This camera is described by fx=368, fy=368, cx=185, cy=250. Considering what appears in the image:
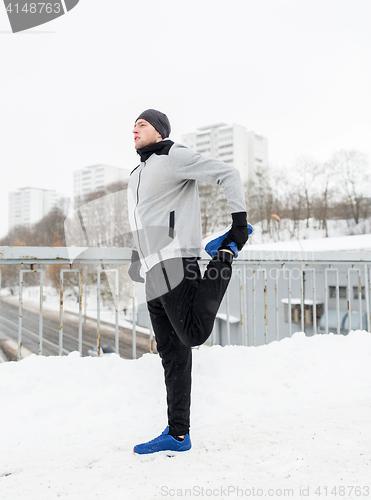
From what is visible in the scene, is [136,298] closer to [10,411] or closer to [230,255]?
[10,411]

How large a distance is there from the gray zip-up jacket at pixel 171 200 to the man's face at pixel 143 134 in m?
0.10

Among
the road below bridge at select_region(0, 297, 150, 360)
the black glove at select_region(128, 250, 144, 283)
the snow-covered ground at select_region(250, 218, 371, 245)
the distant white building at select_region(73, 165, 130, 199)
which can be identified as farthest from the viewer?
the distant white building at select_region(73, 165, 130, 199)

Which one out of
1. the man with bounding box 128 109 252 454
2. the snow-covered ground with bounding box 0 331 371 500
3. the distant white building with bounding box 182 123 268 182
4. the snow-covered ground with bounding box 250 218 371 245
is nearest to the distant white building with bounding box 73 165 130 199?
the distant white building with bounding box 182 123 268 182

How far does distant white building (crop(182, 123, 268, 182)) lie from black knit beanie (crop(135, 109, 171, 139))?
7297cm

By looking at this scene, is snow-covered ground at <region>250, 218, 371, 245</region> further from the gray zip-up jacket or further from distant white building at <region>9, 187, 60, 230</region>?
distant white building at <region>9, 187, 60, 230</region>

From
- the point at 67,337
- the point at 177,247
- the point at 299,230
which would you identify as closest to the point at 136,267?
the point at 177,247

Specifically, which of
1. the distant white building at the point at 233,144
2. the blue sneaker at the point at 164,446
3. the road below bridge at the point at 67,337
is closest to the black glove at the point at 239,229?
the blue sneaker at the point at 164,446

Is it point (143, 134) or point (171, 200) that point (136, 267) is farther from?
point (143, 134)

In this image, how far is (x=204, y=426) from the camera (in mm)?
2453

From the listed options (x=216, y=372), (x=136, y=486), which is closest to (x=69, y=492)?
(x=136, y=486)

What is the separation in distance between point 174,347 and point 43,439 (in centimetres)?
100

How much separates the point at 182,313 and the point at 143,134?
110 cm

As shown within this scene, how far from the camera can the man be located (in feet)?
6.49

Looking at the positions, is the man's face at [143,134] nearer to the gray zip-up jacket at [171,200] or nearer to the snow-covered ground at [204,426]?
the gray zip-up jacket at [171,200]
